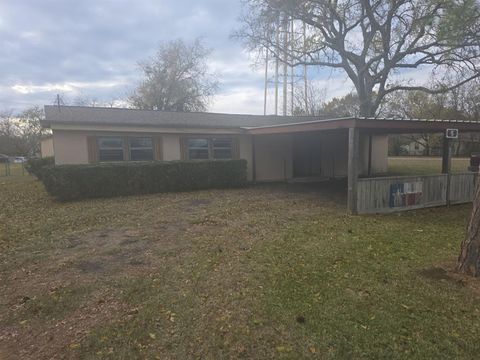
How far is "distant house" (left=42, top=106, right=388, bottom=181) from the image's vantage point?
11.4 metres

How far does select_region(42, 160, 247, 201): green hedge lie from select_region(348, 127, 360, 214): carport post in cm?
565

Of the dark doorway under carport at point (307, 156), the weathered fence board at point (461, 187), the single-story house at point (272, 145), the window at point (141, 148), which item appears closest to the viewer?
the single-story house at point (272, 145)

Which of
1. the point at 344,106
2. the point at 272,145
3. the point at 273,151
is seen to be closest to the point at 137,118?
the point at 272,145

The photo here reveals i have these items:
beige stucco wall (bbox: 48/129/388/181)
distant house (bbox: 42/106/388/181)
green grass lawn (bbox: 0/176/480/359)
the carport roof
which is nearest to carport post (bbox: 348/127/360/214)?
the carport roof

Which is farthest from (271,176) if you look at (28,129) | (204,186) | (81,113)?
(28,129)

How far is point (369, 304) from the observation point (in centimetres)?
357

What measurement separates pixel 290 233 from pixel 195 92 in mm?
31234

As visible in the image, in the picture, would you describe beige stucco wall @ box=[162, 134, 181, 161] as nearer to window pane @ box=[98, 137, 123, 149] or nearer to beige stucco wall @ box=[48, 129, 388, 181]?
beige stucco wall @ box=[48, 129, 388, 181]

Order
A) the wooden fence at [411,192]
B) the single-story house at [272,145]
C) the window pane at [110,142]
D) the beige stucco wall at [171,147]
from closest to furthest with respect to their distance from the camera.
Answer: the wooden fence at [411,192] → the single-story house at [272,145] → the window pane at [110,142] → the beige stucco wall at [171,147]

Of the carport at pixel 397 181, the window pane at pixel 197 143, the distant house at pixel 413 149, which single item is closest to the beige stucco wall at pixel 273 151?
the window pane at pixel 197 143

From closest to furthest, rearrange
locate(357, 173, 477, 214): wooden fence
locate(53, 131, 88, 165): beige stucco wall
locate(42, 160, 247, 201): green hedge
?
locate(357, 173, 477, 214): wooden fence < locate(42, 160, 247, 201): green hedge < locate(53, 131, 88, 165): beige stucco wall

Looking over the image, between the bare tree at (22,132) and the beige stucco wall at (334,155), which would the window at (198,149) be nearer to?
the beige stucco wall at (334,155)

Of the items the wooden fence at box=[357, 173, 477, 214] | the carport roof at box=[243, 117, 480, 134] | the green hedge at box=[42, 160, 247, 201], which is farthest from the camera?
the green hedge at box=[42, 160, 247, 201]

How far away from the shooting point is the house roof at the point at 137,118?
11531mm
